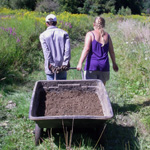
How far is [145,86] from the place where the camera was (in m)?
4.33

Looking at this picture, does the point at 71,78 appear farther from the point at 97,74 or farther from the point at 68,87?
the point at 68,87

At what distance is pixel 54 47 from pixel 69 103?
1.07 meters

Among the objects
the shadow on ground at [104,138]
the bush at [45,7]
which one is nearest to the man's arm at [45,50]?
the shadow on ground at [104,138]

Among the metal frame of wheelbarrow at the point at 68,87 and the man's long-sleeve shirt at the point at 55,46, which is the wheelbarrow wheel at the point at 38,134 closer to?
the metal frame of wheelbarrow at the point at 68,87

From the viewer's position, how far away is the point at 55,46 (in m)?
2.95

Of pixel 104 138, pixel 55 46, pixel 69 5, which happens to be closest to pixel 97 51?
pixel 55 46

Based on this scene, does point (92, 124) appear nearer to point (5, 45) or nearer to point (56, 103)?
point (56, 103)

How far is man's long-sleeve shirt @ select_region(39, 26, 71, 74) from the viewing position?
2850mm

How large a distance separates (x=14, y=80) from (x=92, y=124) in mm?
3293

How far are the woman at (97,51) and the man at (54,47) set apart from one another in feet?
1.16

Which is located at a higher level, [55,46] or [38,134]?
[55,46]

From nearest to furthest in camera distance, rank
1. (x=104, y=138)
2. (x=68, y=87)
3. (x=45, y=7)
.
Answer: (x=104, y=138) → (x=68, y=87) → (x=45, y=7)

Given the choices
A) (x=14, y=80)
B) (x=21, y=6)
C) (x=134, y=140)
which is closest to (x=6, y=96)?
(x=14, y=80)

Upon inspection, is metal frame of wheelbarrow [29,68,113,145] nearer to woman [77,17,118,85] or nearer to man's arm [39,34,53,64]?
woman [77,17,118,85]
